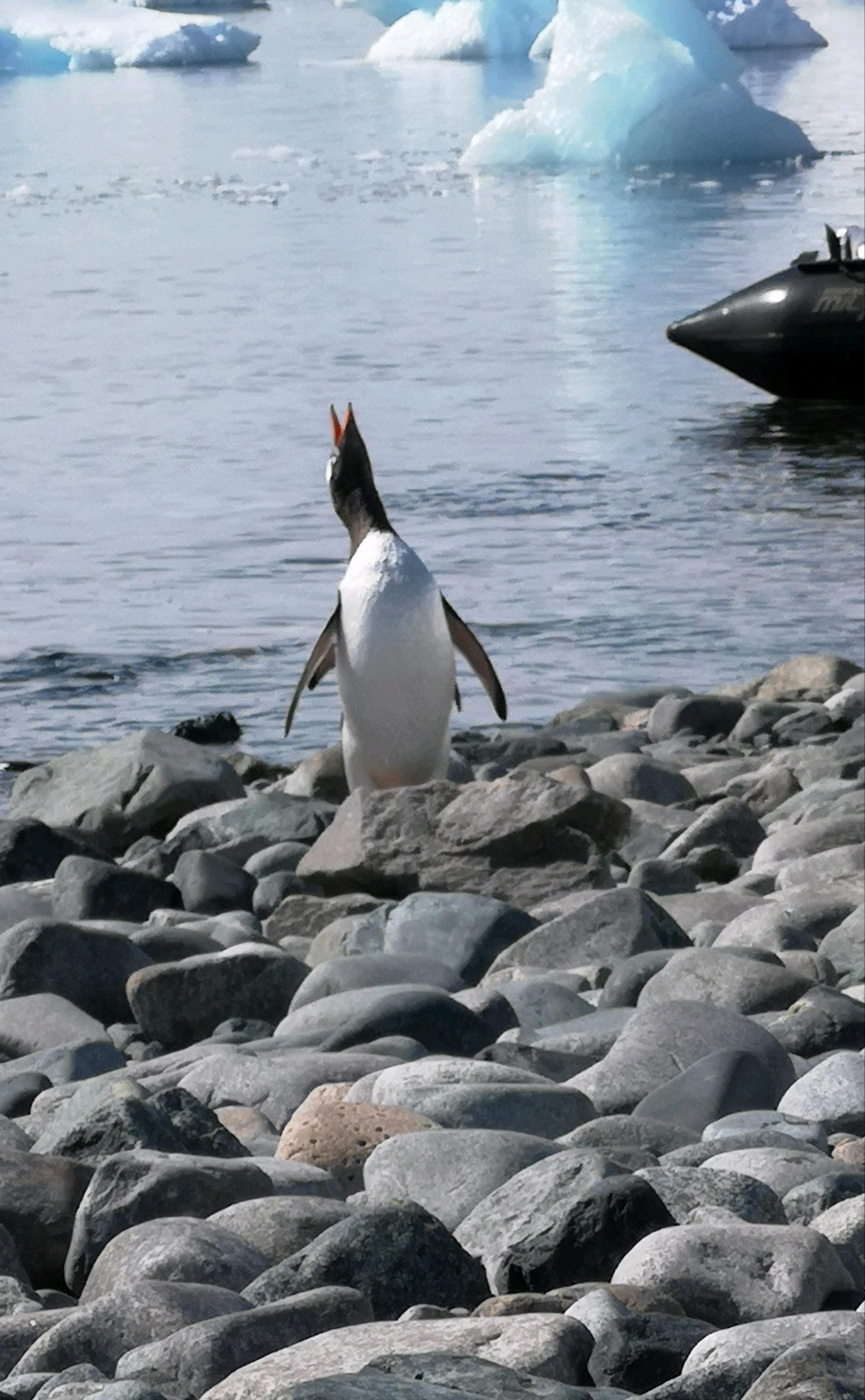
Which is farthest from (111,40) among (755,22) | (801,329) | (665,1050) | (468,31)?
(665,1050)

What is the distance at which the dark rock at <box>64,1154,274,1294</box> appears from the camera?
2.32 m

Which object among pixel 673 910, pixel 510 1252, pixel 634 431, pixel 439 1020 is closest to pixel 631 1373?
pixel 510 1252

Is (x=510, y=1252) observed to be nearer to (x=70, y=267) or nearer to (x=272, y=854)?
(x=272, y=854)

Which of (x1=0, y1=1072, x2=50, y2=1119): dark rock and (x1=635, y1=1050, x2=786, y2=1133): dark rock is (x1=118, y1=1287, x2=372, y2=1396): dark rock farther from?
(x1=0, y1=1072, x2=50, y2=1119): dark rock

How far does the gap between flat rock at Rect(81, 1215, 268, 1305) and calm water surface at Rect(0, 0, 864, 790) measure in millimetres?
5407

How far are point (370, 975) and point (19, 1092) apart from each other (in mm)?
694

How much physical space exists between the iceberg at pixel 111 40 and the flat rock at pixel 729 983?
149 feet

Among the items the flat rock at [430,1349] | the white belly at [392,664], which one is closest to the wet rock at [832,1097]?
the flat rock at [430,1349]

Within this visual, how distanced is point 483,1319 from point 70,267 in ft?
101

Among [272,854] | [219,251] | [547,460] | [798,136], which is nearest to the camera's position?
[272,854]

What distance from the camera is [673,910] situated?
4.11 meters

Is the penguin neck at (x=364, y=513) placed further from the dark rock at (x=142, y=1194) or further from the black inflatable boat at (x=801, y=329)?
the black inflatable boat at (x=801, y=329)

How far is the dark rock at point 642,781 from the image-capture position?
5527 millimetres

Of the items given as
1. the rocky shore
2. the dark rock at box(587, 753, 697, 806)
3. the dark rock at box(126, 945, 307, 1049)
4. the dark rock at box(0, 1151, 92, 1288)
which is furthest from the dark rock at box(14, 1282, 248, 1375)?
the dark rock at box(587, 753, 697, 806)
